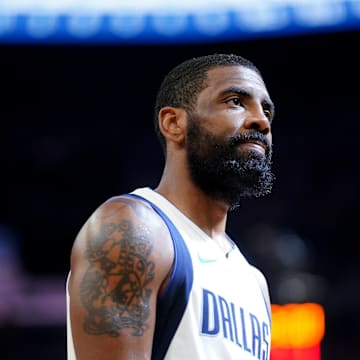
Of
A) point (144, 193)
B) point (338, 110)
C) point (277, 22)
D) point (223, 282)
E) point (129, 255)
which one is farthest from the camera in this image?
point (338, 110)

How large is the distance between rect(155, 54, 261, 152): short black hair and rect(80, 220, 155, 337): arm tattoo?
0.74 metres

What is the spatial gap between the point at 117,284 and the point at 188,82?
968 millimetres

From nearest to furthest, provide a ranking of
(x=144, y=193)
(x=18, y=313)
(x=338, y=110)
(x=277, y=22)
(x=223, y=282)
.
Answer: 1. (x=223, y=282)
2. (x=144, y=193)
3. (x=277, y=22)
4. (x=18, y=313)
5. (x=338, y=110)

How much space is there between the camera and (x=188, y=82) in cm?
272

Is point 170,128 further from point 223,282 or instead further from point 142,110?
point 142,110

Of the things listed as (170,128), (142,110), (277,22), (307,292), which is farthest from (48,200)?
(170,128)

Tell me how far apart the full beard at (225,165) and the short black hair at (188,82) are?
0.11m

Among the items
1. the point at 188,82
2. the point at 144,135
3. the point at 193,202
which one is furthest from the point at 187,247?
the point at 144,135

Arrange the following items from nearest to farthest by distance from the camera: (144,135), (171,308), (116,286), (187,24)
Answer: (116,286) → (171,308) → (187,24) → (144,135)

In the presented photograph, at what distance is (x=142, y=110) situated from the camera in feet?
40.0

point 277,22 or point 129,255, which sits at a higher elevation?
point 277,22

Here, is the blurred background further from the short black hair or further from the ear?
the ear

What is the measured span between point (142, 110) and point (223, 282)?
32.7ft

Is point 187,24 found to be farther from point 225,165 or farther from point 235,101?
point 225,165
